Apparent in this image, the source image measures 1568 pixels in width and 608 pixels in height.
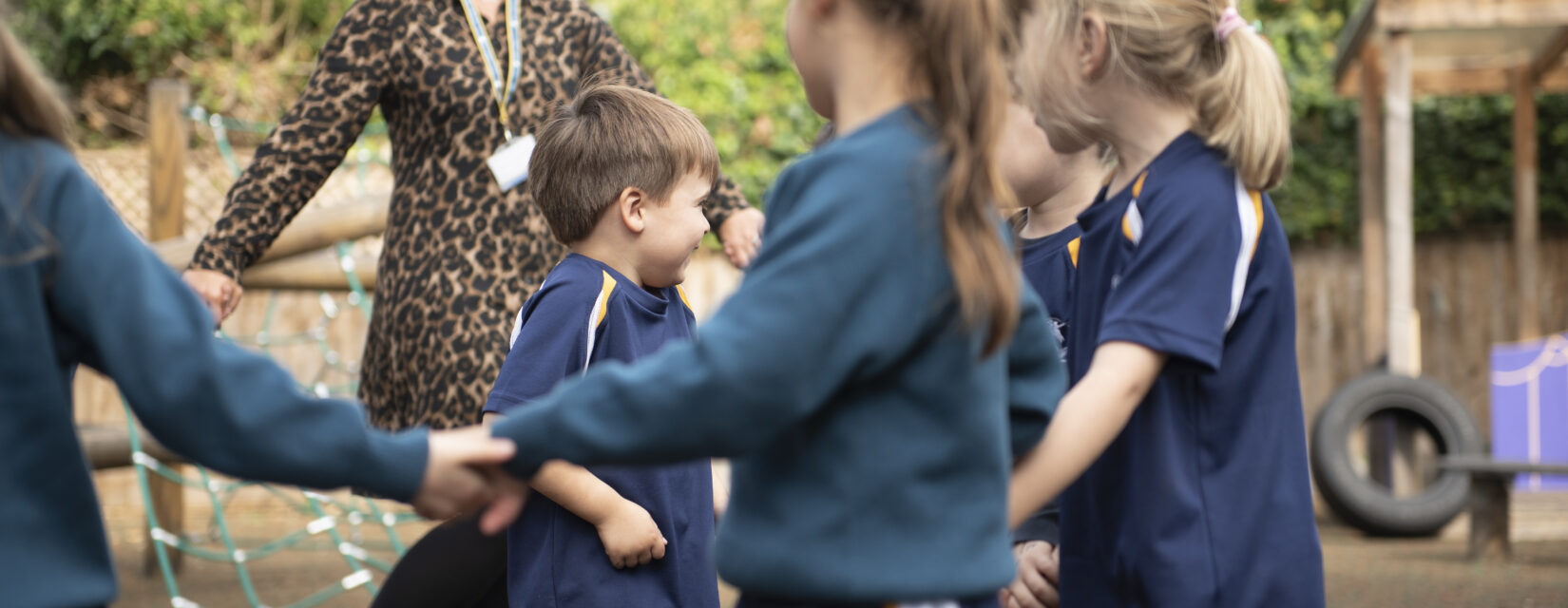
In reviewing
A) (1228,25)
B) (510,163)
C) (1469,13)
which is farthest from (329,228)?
(1469,13)

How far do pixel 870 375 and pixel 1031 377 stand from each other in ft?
0.97

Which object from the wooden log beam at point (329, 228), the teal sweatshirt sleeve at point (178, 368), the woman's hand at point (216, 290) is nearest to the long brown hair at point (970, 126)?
the teal sweatshirt sleeve at point (178, 368)

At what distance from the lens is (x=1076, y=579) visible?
1.79 metres

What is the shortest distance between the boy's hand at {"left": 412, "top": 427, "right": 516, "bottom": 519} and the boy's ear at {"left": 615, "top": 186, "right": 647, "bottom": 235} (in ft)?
2.89

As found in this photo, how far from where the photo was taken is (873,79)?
1.42 m

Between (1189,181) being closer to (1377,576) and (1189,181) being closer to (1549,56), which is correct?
(1377,576)

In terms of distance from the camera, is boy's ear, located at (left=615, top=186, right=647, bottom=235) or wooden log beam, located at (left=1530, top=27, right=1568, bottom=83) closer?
boy's ear, located at (left=615, top=186, right=647, bottom=235)

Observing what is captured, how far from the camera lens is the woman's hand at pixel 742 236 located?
2969 mm

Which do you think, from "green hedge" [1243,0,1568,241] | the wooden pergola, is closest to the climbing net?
the wooden pergola

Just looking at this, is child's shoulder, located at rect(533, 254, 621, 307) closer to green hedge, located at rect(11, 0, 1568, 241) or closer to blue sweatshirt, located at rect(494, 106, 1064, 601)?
blue sweatshirt, located at rect(494, 106, 1064, 601)

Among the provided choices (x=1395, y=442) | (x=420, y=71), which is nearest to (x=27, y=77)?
(x=420, y=71)

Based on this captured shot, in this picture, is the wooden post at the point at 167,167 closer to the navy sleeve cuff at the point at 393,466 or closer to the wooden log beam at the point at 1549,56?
the navy sleeve cuff at the point at 393,466

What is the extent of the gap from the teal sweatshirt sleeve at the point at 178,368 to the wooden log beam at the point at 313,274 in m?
3.98

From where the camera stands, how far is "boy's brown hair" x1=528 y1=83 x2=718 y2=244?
7.54ft
